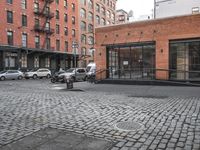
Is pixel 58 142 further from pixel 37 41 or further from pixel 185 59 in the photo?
pixel 37 41

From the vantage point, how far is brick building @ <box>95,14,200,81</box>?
1772 cm

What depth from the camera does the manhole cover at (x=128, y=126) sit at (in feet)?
19.2

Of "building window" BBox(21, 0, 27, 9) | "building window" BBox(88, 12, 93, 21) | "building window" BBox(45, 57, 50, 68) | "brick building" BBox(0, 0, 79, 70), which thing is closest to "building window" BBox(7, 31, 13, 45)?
"brick building" BBox(0, 0, 79, 70)

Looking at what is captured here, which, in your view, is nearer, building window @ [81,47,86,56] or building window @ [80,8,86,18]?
building window @ [81,47,86,56]

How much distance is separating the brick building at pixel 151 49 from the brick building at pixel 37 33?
20.8 metres

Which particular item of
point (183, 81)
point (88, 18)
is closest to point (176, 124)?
point (183, 81)

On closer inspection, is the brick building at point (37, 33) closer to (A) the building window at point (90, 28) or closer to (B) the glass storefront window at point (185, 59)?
(A) the building window at point (90, 28)

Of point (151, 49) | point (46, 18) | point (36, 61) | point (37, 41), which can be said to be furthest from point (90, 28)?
point (151, 49)

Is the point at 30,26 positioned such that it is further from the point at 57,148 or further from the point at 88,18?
the point at 57,148

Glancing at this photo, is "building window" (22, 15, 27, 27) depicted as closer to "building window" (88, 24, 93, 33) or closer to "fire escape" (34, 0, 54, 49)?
"fire escape" (34, 0, 54, 49)

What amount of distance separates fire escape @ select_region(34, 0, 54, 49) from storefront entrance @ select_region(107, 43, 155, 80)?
2460cm

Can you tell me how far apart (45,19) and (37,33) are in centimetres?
361

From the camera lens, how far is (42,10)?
4303 centimetres

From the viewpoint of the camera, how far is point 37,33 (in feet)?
139
